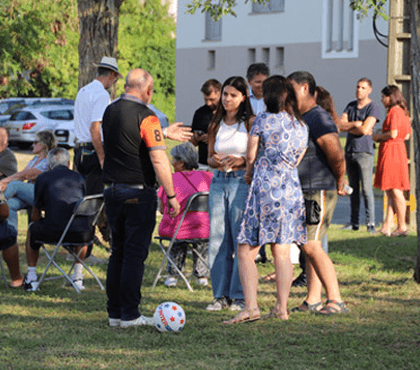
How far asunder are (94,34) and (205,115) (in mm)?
3400

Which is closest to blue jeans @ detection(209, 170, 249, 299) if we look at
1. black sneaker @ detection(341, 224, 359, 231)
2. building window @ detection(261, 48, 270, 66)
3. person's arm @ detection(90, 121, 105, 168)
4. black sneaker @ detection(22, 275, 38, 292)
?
black sneaker @ detection(22, 275, 38, 292)

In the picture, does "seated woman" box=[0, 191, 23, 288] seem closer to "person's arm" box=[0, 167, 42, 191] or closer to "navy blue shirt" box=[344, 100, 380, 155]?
"person's arm" box=[0, 167, 42, 191]

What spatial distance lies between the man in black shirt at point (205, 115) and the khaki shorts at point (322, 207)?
183 centimetres

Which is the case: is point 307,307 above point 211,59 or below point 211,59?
below

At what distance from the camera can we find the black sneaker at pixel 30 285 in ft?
25.8

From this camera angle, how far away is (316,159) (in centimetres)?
660

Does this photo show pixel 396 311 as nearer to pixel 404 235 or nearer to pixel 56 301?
pixel 56 301

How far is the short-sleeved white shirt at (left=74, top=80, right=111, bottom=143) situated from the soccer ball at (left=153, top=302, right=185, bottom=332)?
10.3 ft

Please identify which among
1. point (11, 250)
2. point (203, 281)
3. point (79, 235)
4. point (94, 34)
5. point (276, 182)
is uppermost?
point (94, 34)

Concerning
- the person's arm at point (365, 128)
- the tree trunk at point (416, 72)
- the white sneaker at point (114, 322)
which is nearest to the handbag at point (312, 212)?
the white sneaker at point (114, 322)

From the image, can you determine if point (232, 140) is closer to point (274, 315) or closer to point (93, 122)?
Result: point (274, 315)

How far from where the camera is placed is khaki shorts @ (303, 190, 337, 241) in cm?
658

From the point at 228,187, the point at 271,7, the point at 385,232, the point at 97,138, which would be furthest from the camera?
the point at 271,7

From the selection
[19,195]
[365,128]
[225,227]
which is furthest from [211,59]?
[225,227]
